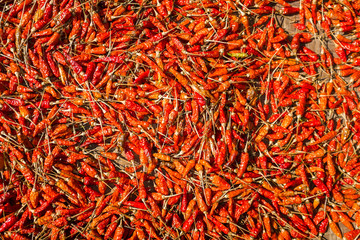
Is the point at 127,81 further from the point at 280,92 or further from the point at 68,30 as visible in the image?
the point at 280,92

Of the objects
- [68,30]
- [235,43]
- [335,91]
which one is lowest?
[335,91]

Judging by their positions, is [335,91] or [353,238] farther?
[335,91]

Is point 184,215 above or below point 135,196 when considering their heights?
below

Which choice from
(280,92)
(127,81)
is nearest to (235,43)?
(280,92)

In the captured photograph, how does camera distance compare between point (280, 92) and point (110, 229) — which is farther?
point (280, 92)

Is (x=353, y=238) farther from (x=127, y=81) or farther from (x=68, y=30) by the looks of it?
(x=68, y=30)

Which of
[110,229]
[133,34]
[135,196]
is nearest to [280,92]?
[133,34]
